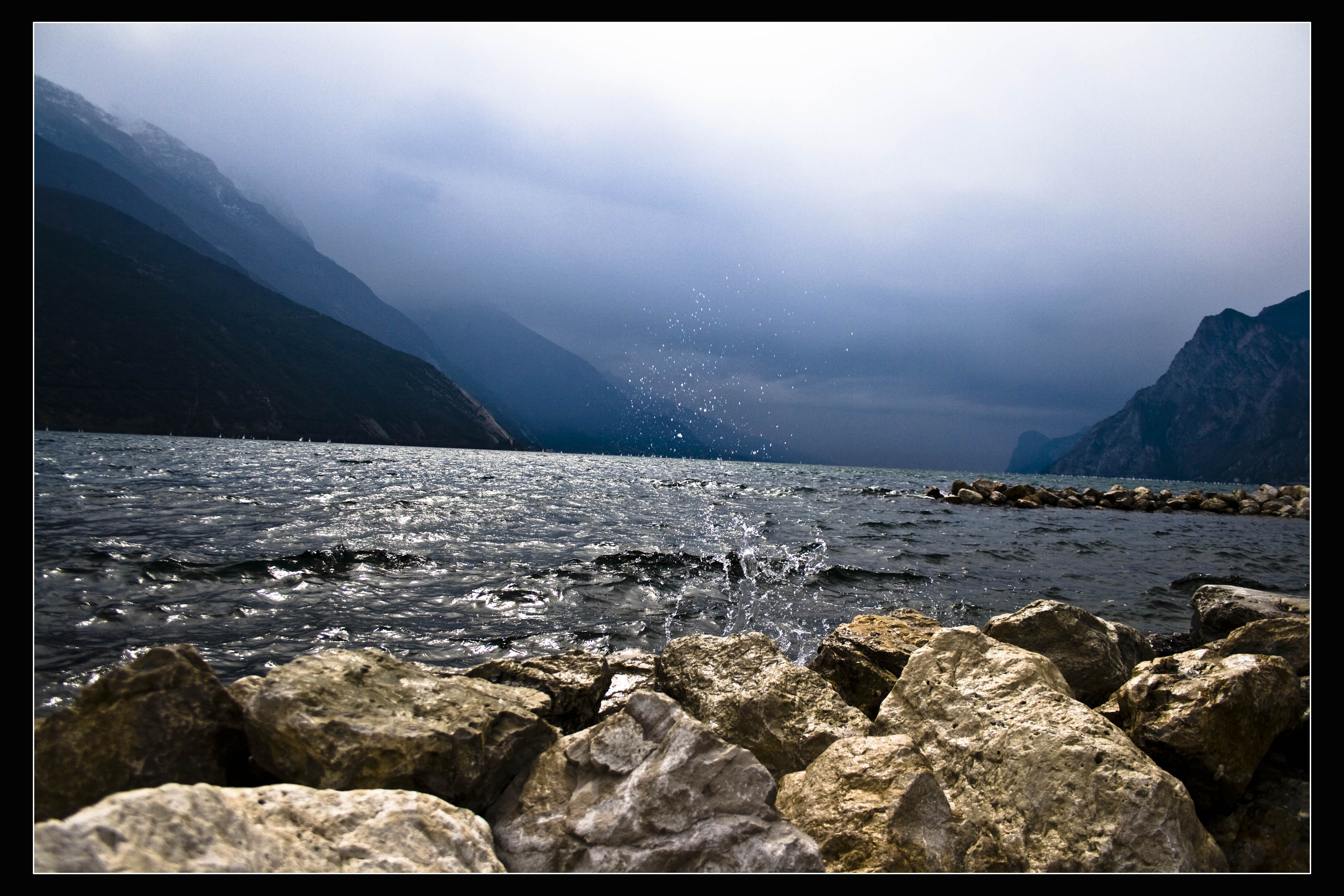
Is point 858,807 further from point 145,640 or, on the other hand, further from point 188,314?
point 188,314

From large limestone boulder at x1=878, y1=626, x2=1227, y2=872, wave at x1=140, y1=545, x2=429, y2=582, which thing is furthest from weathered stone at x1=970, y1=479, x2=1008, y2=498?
large limestone boulder at x1=878, y1=626, x2=1227, y2=872

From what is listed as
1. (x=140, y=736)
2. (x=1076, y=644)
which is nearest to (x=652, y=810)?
(x=140, y=736)

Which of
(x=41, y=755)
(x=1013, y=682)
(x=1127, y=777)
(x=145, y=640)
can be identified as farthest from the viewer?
(x=145, y=640)

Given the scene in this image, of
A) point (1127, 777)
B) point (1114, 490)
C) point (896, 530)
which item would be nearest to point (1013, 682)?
point (1127, 777)

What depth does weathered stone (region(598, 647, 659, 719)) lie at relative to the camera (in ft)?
20.3

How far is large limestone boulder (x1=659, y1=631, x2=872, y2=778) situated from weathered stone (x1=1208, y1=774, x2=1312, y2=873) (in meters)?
2.38

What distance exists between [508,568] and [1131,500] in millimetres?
52671

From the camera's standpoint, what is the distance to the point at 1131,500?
47.8 metres

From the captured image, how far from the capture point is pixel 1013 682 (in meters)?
4.61

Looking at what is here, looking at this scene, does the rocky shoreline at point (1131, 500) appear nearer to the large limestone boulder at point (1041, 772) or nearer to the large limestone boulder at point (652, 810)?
the large limestone boulder at point (1041, 772)

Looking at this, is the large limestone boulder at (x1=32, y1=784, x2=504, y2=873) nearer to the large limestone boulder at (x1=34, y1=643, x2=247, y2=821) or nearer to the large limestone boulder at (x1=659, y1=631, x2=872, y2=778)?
the large limestone boulder at (x1=34, y1=643, x2=247, y2=821)

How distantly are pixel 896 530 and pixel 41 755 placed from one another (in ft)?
87.2

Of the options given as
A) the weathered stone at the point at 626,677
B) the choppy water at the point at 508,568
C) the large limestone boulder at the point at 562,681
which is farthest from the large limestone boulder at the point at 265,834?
the choppy water at the point at 508,568

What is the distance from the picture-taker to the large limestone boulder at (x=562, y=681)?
17.6ft
